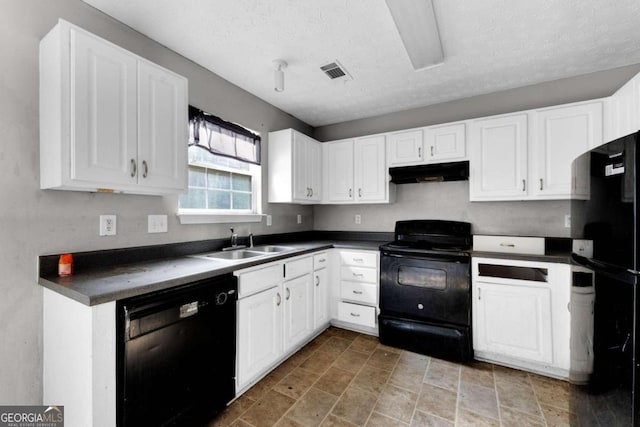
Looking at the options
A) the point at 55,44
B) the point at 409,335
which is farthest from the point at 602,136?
the point at 55,44

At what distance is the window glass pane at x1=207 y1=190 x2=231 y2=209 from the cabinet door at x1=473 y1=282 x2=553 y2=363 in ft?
7.92

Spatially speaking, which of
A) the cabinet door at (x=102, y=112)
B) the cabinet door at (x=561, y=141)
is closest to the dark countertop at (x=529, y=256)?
the cabinet door at (x=561, y=141)

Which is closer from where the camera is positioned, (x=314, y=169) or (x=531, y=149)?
(x=531, y=149)

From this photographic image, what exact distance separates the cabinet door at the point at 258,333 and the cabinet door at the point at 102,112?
3.62ft

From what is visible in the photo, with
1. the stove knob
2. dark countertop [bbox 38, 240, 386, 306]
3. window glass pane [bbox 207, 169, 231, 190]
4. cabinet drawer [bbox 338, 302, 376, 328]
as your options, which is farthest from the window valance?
cabinet drawer [bbox 338, 302, 376, 328]

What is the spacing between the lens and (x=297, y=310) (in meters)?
2.45

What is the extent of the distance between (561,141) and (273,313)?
2837mm

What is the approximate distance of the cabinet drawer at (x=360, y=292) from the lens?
281 centimetres

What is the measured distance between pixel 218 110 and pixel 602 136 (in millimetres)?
3246

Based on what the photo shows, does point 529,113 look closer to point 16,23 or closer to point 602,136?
point 602,136

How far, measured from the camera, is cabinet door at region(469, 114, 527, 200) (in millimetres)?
2496

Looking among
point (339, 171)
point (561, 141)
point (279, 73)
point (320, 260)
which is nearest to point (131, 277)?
point (320, 260)

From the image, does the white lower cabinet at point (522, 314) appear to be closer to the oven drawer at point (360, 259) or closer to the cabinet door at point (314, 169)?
the oven drawer at point (360, 259)

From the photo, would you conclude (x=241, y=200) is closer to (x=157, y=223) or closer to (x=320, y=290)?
(x=157, y=223)
